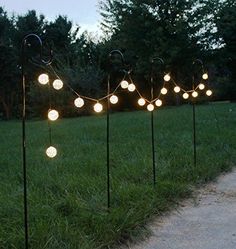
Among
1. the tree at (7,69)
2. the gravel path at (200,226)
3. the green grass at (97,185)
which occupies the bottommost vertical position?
the gravel path at (200,226)

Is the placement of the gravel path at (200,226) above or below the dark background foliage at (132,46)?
below

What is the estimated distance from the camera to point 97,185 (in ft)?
18.4

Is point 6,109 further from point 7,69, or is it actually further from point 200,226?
point 200,226

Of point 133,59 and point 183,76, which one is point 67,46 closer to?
point 133,59

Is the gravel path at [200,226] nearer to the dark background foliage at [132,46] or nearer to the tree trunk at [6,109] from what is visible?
the dark background foliage at [132,46]

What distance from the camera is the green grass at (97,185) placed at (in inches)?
155

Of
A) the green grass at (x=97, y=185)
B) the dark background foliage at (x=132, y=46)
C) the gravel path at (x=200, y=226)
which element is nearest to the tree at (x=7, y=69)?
the dark background foliage at (x=132, y=46)

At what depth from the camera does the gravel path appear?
12.9 feet

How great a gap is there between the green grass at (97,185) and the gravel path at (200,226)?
0.15m

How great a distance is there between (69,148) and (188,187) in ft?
13.1

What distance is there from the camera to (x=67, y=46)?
Answer: 1273 inches

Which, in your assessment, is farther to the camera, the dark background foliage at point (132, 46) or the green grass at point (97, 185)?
the dark background foliage at point (132, 46)

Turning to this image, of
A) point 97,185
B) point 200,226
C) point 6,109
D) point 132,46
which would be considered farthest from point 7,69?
point 200,226

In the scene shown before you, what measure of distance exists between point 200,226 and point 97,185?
1.54m
